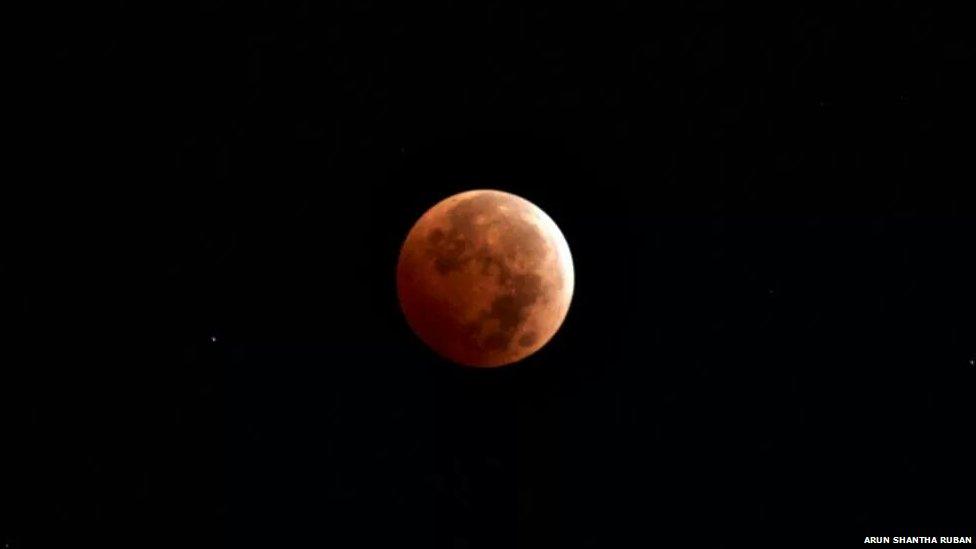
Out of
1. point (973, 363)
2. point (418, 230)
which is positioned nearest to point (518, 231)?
point (418, 230)

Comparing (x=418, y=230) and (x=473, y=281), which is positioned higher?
(x=418, y=230)

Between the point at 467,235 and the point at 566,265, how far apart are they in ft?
1.08

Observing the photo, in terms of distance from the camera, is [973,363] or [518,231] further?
[973,363]

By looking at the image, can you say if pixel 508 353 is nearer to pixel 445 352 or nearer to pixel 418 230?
pixel 445 352

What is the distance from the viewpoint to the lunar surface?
2061mm

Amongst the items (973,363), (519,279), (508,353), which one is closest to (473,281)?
(519,279)

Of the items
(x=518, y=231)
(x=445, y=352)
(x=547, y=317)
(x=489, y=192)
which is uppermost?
(x=489, y=192)

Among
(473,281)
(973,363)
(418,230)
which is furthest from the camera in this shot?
(973,363)

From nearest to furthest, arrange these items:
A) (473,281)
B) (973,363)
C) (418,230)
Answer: (473,281)
(418,230)
(973,363)

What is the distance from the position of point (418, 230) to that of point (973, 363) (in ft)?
6.15

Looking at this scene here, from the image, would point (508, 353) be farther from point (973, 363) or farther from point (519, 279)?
point (973, 363)

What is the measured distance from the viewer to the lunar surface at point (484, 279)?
2.06 meters

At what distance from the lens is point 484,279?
6.73ft

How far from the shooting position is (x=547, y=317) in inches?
85.3
